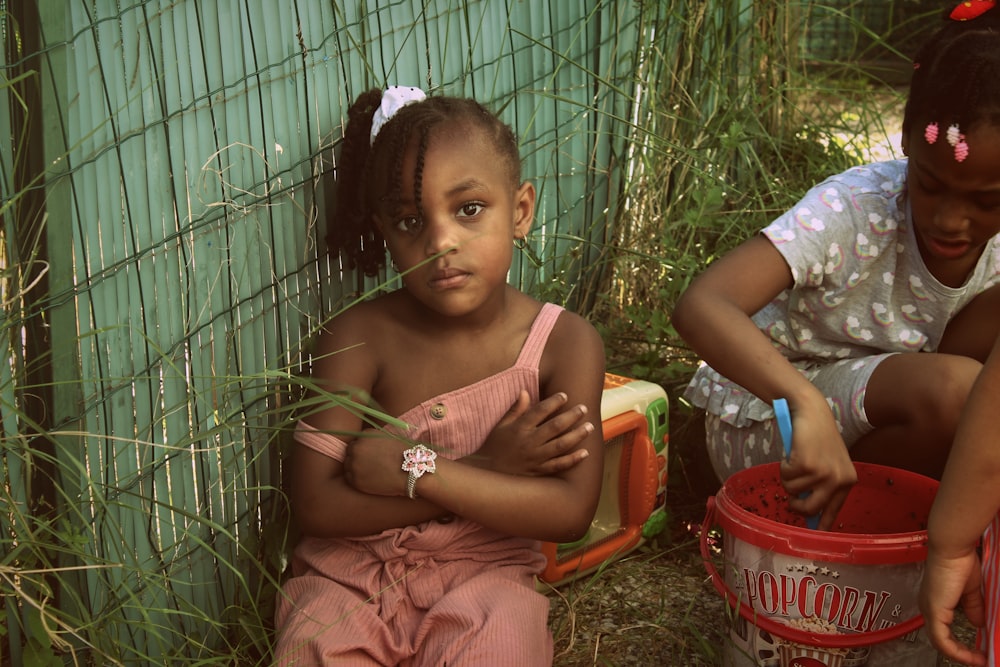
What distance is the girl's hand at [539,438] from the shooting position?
73.5 inches

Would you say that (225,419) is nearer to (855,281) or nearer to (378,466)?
(378,466)

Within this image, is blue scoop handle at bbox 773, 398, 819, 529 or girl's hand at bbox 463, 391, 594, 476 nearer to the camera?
blue scoop handle at bbox 773, 398, 819, 529

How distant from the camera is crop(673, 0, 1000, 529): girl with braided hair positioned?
1835 mm

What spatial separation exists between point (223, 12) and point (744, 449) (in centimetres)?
138

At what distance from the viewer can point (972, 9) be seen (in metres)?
1.98

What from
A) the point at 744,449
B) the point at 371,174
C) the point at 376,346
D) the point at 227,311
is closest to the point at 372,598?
the point at 376,346

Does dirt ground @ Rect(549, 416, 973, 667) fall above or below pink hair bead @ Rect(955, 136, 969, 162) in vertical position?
below

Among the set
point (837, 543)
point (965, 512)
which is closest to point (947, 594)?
point (965, 512)

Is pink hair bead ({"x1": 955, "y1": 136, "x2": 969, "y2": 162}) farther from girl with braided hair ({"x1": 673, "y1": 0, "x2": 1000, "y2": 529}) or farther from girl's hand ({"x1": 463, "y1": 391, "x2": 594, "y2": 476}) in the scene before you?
girl's hand ({"x1": 463, "y1": 391, "x2": 594, "y2": 476})

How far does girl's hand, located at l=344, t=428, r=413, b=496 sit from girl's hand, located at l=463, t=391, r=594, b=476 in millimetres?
168

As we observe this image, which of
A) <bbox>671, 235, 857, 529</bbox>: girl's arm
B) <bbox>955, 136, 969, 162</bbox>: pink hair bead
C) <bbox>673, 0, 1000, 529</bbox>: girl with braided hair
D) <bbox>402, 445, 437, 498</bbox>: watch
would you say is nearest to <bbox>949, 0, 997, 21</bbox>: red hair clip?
<bbox>673, 0, 1000, 529</bbox>: girl with braided hair

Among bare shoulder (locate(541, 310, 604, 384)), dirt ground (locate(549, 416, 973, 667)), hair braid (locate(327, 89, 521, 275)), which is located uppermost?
hair braid (locate(327, 89, 521, 275))

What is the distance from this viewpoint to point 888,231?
219 centimetres

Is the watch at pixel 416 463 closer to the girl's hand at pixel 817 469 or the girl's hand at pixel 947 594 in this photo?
the girl's hand at pixel 817 469
